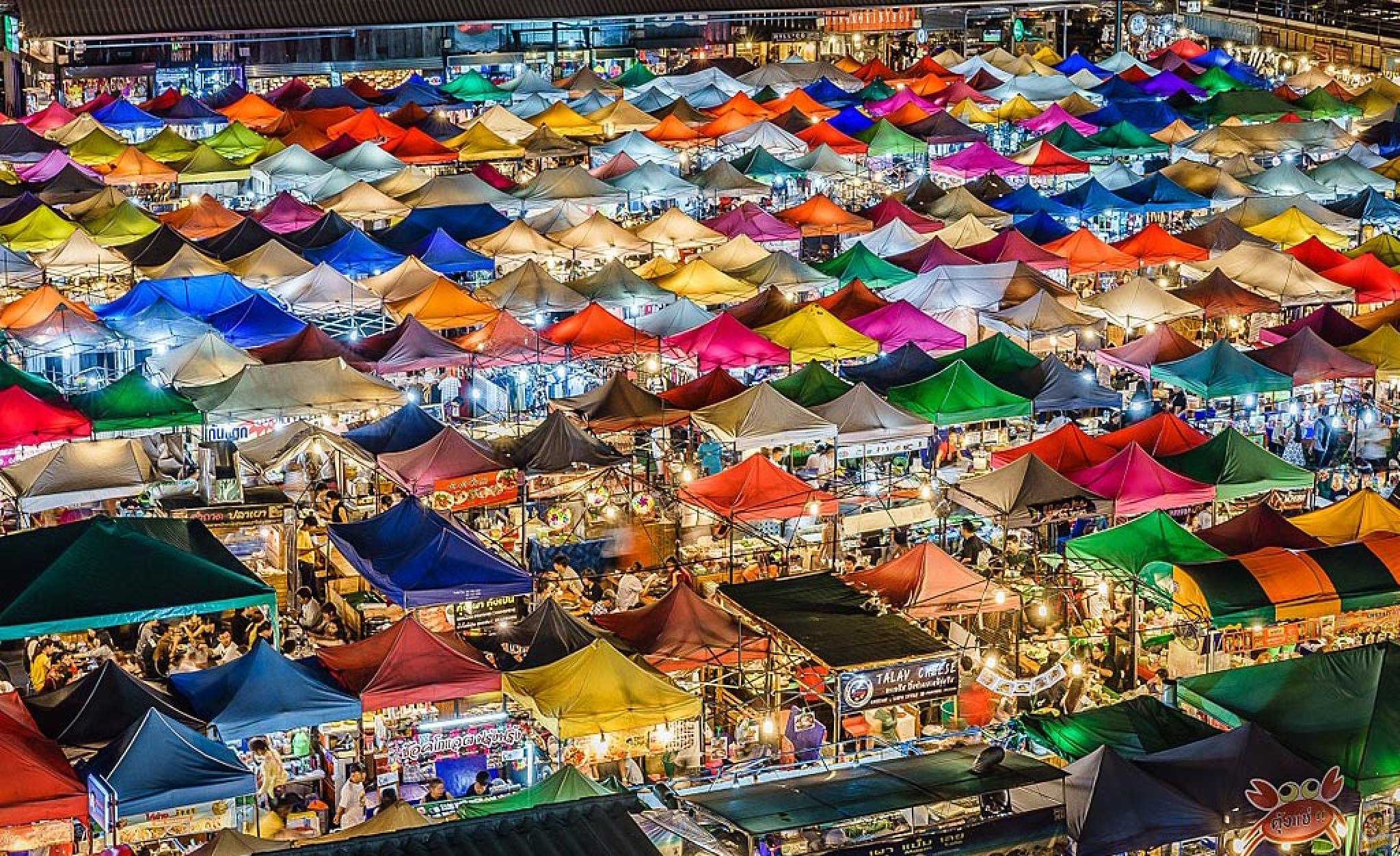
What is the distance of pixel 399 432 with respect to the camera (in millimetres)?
21703

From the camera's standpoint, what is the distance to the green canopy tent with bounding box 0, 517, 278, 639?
16797 mm

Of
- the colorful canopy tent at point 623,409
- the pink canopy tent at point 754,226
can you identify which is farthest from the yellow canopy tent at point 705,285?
the colorful canopy tent at point 623,409

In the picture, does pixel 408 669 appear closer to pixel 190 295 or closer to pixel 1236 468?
pixel 1236 468

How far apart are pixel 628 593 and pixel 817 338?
671cm

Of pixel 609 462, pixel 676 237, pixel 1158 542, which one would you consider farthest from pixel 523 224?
pixel 1158 542

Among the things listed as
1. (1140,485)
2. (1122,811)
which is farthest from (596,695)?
(1140,485)

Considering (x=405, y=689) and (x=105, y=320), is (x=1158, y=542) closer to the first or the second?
(x=405, y=689)

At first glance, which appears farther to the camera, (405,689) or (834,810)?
(405,689)

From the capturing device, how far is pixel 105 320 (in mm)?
25625

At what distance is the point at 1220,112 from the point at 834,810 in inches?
1273

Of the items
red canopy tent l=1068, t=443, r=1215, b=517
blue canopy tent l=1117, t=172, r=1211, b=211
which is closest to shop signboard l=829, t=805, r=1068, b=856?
red canopy tent l=1068, t=443, r=1215, b=517

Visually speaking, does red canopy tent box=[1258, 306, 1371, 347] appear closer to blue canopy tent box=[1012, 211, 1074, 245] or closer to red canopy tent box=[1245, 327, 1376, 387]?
red canopy tent box=[1245, 327, 1376, 387]

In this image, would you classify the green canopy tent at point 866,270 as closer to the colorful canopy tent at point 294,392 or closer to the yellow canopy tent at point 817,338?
the yellow canopy tent at point 817,338

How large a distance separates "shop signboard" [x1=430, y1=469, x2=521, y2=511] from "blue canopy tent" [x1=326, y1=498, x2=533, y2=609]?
4.45 feet
